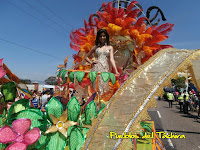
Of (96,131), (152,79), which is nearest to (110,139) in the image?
(96,131)

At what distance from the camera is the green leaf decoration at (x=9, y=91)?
89cm

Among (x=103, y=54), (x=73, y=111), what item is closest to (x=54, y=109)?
(x=73, y=111)

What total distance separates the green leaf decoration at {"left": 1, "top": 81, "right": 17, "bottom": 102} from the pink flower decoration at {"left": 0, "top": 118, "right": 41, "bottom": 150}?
21 cm

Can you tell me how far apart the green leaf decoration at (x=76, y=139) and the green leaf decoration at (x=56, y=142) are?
42mm

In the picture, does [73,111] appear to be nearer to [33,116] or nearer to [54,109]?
[54,109]

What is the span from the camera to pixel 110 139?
0.71 meters

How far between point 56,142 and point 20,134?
17cm

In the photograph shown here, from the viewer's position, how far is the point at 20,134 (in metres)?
0.75

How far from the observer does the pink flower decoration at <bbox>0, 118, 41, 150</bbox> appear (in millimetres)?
733

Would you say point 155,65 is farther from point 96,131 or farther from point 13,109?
point 13,109

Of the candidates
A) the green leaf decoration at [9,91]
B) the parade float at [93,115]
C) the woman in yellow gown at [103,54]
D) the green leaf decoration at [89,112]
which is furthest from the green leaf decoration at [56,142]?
the woman in yellow gown at [103,54]

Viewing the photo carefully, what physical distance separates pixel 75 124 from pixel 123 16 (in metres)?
1.78

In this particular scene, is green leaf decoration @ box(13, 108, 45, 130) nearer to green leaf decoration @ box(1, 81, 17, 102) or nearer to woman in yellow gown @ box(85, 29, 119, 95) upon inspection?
green leaf decoration @ box(1, 81, 17, 102)

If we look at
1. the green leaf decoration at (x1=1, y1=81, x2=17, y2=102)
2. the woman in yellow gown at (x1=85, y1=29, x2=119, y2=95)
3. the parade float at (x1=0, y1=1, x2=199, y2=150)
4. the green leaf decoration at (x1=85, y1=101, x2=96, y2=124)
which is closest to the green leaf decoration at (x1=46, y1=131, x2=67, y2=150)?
the parade float at (x1=0, y1=1, x2=199, y2=150)
